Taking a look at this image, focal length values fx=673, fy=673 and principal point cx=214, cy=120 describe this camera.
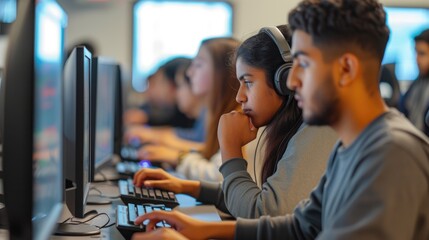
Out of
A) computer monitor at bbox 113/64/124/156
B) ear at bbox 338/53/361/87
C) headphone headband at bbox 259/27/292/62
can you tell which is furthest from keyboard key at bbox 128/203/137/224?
computer monitor at bbox 113/64/124/156

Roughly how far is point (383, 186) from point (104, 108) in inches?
48.7

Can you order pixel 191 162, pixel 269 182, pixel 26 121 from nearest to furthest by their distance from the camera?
1. pixel 26 121
2. pixel 269 182
3. pixel 191 162

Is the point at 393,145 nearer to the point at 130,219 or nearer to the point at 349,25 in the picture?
the point at 349,25

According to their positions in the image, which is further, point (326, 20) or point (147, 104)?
point (147, 104)

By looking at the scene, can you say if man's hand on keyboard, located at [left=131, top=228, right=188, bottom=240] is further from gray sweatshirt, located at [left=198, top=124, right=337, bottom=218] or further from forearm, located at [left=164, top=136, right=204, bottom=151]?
forearm, located at [left=164, top=136, right=204, bottom=151]

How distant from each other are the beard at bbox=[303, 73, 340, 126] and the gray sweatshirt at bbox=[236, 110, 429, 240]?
5 centimetres

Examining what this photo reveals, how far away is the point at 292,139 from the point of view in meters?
1.45

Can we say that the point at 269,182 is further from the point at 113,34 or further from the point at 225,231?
the point at 113,34

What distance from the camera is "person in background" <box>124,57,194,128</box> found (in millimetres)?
4293

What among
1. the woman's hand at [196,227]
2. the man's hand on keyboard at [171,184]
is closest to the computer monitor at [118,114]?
the man's hand on keyboard at [171,184]

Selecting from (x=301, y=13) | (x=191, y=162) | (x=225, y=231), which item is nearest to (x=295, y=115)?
(x=225, y=231)

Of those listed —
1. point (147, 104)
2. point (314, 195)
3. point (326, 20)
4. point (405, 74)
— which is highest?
point (326, 20)

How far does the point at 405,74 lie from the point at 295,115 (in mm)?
3220

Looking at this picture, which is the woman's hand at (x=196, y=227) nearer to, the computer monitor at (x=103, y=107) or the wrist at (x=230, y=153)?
the wrist at (x=230, y=153)
